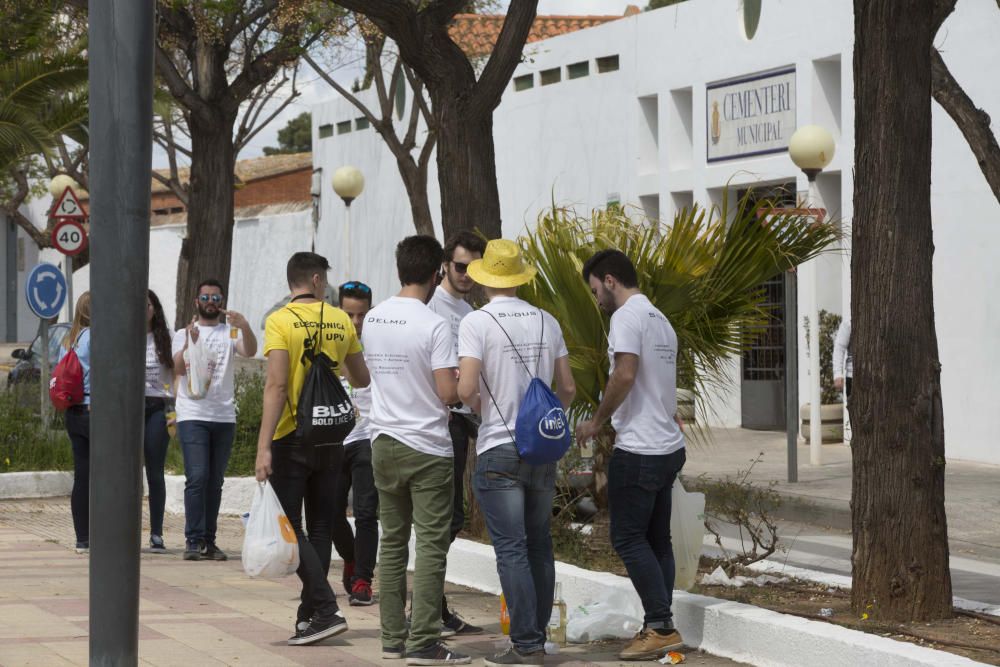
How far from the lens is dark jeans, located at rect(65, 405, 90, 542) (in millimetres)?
10859

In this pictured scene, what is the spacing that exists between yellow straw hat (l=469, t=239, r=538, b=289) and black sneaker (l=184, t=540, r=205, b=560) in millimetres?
4365

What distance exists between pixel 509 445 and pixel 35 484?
→ 876 centimetres

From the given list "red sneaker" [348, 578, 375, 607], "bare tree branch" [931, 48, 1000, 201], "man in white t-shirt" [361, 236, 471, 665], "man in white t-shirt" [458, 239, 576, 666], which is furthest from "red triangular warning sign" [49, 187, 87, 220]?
"man in white t-shirt" [458, 239, 576, 666]

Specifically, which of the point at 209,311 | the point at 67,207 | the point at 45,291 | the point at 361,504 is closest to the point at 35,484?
the point at 209,311

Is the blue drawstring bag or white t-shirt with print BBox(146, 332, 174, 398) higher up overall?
white t-shirt with print BBox(146, 332, 174, 398)

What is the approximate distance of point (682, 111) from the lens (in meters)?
22.5

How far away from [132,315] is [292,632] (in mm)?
3336

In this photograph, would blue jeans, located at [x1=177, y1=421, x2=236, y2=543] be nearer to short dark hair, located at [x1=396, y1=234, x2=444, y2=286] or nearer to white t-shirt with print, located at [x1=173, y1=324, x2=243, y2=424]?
white t-shirt with print, located at [x1=173, y1=324, x2=243, y2=424]

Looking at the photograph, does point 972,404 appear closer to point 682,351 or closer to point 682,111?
point 682,111

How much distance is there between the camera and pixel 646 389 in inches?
274

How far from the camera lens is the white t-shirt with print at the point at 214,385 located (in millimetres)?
10422

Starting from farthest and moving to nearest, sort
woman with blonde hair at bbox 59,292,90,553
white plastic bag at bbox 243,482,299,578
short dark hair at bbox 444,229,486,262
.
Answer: woman with blonde hair at bbox 59,292,90,553, short dark hair at bbox 444,229,486,262, white plastic bag at bbox 243,482,299,578

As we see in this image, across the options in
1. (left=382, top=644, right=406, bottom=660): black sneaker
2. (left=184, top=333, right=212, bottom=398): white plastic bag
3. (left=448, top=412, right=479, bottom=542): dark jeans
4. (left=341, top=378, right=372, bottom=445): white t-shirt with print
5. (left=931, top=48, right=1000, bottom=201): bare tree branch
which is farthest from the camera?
(left=931, top=48, right=1000, bottom=201): bare tree branch

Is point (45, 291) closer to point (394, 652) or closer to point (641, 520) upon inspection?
point (394, 652)
